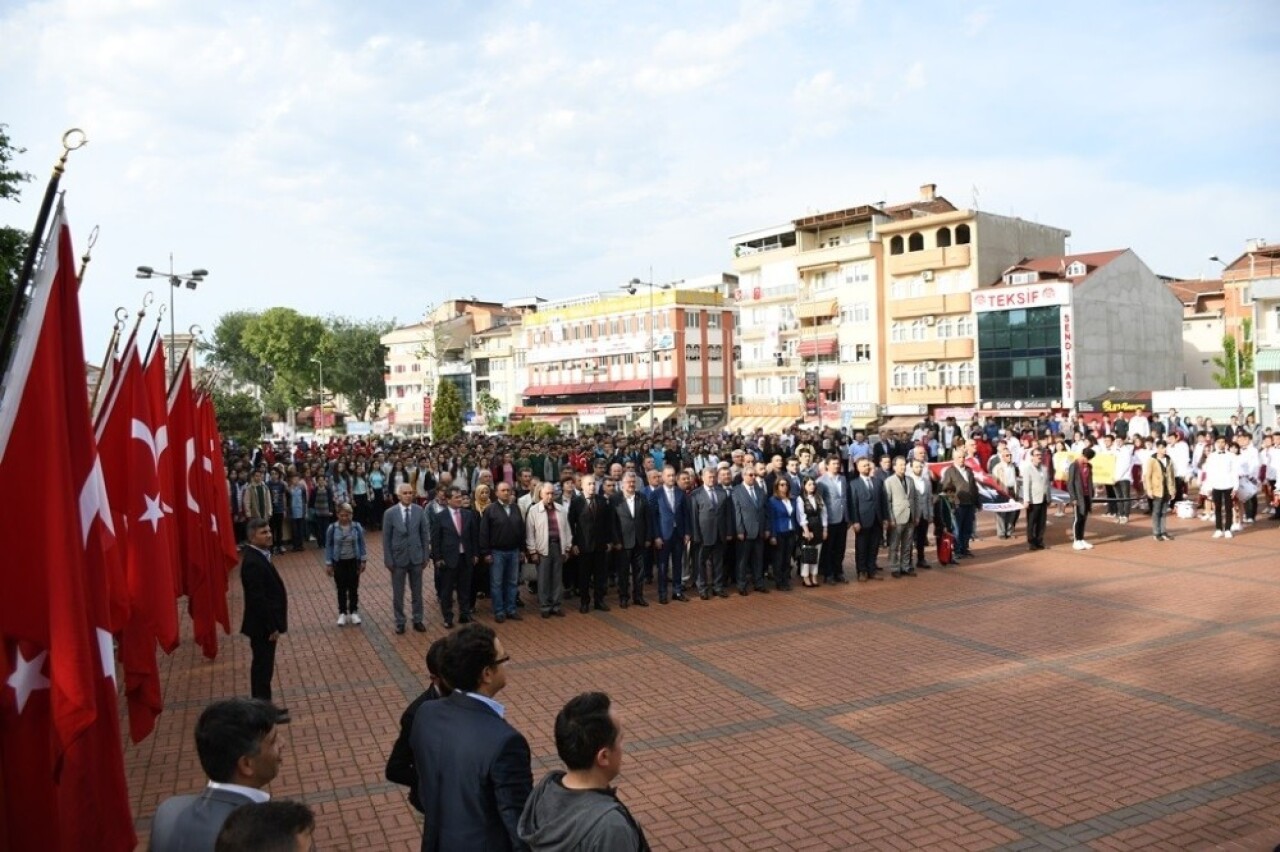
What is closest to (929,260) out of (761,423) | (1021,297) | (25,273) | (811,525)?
(1021,297)

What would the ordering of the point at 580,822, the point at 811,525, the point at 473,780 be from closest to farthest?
the point at 580,822 < the point at 473,780 < the point at 811,525

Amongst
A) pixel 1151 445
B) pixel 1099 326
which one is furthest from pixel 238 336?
pixel 1151 445

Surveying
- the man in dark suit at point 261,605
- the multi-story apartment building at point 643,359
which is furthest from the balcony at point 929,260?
the man in dark suit at point 261,605

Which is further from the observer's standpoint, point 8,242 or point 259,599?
point 8,242

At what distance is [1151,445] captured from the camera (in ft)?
68.7

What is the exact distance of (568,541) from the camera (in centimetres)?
1334

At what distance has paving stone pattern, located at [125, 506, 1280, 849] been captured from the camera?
6.43 meters

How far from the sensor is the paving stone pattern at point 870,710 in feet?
21.1

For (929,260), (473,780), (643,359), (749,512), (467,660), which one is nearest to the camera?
(473,780)

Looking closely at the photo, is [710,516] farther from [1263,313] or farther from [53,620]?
[1263,313]

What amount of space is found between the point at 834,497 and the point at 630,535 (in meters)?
3.48

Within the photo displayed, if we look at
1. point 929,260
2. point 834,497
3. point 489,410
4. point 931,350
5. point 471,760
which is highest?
point 929,260

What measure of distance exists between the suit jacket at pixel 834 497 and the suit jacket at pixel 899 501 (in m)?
0.68

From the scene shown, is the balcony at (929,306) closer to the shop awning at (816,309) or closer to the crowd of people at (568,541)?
the shop awning at (816,309)
